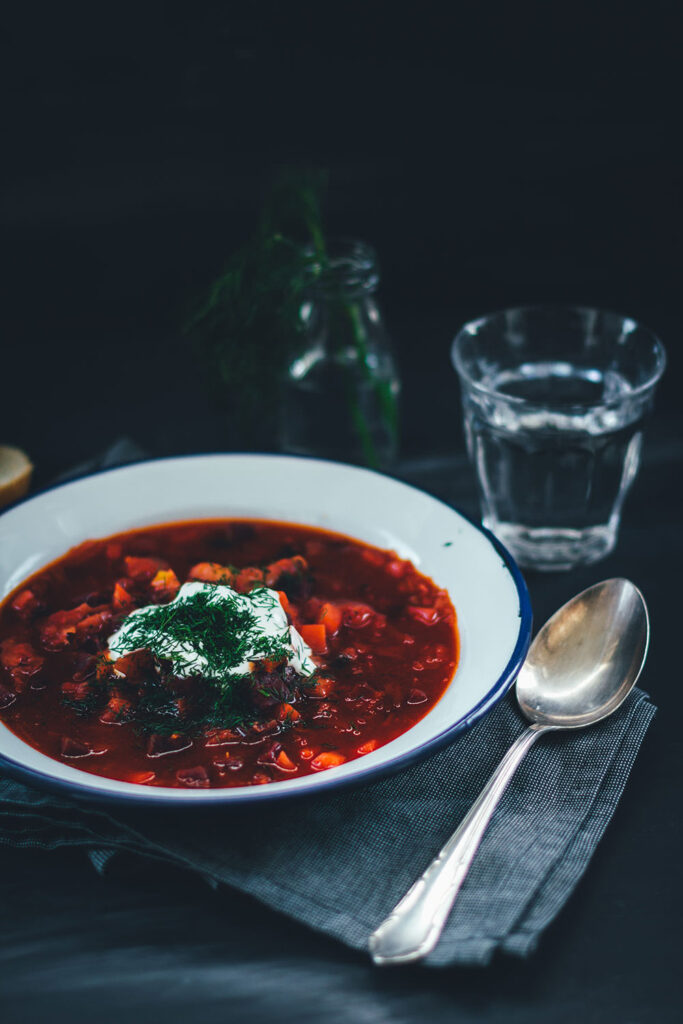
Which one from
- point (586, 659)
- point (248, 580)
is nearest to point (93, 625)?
point (248, 580)

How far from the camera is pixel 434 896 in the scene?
9.74 ft

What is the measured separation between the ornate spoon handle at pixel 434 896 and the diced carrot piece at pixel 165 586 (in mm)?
1345

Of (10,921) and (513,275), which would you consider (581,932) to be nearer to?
(10,921)

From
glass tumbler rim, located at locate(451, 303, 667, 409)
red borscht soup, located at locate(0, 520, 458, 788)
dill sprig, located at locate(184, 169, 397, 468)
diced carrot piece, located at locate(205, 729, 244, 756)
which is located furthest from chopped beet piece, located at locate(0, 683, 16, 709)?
glass tumbler rim, located at locate(451, 303, 667, 409)

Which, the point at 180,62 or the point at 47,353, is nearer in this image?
the point at 180,62

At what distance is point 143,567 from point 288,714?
1.05 m

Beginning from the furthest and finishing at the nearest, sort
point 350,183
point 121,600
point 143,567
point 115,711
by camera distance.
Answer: point 350,183 < point 143,567 < point 121,600 < point 115,711

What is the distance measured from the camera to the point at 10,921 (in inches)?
122

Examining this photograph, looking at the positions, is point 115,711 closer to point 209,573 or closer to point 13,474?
point 209,573

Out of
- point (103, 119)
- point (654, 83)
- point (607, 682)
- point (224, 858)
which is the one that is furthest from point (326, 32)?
point (224, 858)

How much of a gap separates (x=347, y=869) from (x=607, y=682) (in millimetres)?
1105

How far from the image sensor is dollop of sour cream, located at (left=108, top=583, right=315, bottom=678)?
356 centimetres

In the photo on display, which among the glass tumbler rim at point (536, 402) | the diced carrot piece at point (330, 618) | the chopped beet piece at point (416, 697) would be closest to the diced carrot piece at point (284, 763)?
the chopped beet piece at point (416, 697)

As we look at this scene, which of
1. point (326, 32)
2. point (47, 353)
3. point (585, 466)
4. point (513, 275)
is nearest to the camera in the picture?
point (585, 466)
